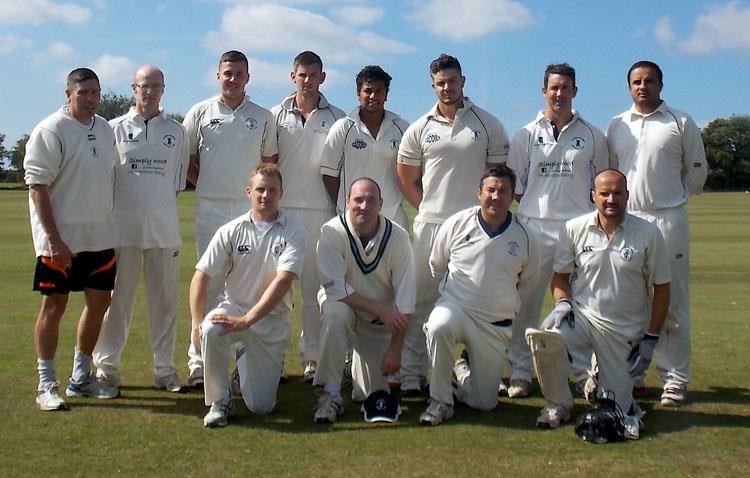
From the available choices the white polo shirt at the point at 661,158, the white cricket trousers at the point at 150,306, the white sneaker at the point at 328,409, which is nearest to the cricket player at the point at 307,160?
the white cricket trousers at the point at 150,306

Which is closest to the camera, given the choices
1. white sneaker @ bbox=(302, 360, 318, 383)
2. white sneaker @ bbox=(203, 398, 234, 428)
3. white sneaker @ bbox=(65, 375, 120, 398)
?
white sneaker @ bbox=(203, 398, 234, 428)

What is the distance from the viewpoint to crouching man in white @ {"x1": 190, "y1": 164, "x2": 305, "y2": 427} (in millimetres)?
5961

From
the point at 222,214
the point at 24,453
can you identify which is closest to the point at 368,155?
the point at 222,214

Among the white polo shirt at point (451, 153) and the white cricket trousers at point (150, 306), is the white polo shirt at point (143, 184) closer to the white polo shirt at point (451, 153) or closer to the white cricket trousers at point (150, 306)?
the white cricket trousers at point (150, 306)

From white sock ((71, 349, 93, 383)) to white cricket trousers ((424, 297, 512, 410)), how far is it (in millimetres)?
2718

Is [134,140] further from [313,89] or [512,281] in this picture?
[512,281]

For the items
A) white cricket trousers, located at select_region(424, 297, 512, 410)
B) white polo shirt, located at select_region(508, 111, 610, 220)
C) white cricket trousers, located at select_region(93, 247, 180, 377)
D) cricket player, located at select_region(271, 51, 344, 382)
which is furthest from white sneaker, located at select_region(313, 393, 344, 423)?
white polo shirt, located at select_region(508, 111, 610, 220)

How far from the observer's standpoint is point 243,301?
241 inches

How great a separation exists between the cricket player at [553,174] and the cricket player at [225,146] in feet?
7.98

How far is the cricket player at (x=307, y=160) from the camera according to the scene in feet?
24.0

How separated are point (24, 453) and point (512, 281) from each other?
11.9ft

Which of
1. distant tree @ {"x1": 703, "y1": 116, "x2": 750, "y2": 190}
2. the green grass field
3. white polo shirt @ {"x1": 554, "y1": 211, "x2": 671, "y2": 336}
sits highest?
distant tree @ {"x1": 703, "y1": 116, "x2": 750, "y2": 190}

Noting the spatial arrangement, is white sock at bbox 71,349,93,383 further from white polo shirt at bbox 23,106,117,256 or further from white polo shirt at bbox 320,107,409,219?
white polo shirt at bbox 320,107,409,219

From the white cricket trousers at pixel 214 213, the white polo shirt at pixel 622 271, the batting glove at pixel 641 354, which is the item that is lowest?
the batting glove at pixel 641 354
